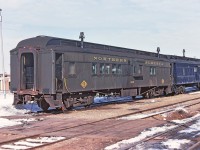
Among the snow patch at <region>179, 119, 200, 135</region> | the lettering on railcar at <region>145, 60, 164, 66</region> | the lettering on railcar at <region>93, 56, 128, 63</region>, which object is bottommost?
the snow patch at <region>179, 119, 200, 135</region>

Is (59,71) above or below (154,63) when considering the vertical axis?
below

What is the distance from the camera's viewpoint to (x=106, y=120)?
1465 centimetres

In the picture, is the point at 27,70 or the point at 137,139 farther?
the point at 27,70

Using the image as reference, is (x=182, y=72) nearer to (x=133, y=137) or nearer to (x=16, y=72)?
(x=16, y=72)

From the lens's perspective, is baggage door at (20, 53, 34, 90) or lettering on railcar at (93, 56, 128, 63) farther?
lettering on railcar at (93, 56, 128, 63)

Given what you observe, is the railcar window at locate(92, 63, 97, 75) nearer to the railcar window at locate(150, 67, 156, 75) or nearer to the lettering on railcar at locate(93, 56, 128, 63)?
the lettering on railcar at locate(93, 56, 128, 63)

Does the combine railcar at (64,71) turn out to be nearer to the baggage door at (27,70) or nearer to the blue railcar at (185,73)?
the baggage door at (27,70)

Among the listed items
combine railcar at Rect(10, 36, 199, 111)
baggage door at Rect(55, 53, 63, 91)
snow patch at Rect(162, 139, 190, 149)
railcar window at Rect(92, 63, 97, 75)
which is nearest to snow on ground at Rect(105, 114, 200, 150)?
snow patch at Rect(162, 139, 190, 149)

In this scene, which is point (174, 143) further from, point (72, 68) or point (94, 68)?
point (94, 68)

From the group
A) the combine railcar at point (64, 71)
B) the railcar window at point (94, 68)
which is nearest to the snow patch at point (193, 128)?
the combine railcar at point (64, 71)

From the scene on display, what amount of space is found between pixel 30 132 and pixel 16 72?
7378mm

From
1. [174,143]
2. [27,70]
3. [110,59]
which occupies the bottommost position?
[174,143]

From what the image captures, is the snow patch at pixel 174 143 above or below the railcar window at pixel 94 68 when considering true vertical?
below

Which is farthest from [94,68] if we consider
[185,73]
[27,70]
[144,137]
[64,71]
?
[185,73]
